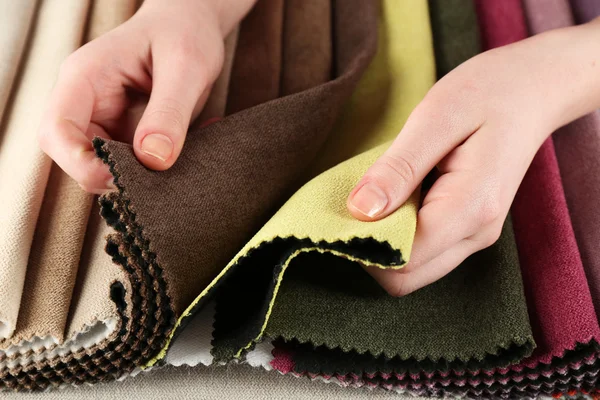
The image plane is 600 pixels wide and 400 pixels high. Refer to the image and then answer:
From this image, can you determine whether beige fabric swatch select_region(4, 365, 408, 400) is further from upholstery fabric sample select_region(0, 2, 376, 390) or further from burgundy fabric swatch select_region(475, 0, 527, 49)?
burgundy fabric swatch select_region(475, 0, 527, 49)

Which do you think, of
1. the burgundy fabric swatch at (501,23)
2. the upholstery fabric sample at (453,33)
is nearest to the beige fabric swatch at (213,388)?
the upholstery fabric sample at (453,33)

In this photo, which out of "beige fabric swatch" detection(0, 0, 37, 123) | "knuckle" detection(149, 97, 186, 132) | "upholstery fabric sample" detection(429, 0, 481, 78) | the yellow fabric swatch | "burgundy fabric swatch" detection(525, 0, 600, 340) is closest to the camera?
the yellow fabric swatch

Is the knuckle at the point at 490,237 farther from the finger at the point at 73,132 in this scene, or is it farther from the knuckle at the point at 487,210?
the finger at the point at 73,132

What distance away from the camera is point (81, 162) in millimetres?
741

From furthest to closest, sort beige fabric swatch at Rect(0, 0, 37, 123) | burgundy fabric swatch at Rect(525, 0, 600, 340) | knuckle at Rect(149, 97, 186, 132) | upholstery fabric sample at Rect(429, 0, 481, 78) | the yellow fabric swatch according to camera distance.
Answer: upholstery fabric sample at Rect(429, 0, 481, 78) < beige fabric swatch at Rect(0, 0, 37, 123) < burgundy fabric swatch at Rect(525, 0, 600, 340) < knuckle at Rect(149, 97, 186, 132) < the yellow fabric swatch

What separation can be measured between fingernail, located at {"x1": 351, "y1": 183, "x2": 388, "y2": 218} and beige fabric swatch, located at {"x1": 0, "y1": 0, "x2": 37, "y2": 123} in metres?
0.65

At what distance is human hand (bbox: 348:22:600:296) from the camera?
691mm

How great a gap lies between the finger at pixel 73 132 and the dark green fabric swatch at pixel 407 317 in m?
0.31

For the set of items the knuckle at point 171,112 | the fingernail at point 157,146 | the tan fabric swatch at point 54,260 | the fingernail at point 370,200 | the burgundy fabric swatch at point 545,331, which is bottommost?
the burgundy fabric swatch at point 545,331

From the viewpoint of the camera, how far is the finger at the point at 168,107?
708 mm

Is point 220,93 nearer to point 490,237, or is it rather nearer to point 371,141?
point 371,141

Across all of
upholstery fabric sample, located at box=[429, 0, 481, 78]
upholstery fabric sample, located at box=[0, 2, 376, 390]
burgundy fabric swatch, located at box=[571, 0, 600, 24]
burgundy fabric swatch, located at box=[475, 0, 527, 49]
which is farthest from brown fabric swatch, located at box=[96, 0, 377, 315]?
burgundy fabric swatch, located at box=[571, 0, 600, 24]

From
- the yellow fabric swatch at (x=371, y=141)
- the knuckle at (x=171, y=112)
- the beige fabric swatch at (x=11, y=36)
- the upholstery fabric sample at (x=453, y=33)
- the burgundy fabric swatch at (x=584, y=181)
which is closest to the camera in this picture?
the yellow fabric swatch at (x=371, y=141)

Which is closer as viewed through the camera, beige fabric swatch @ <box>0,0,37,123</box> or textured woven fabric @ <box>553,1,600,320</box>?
textured woven fabric @ <box>553,1,600,320</box>
